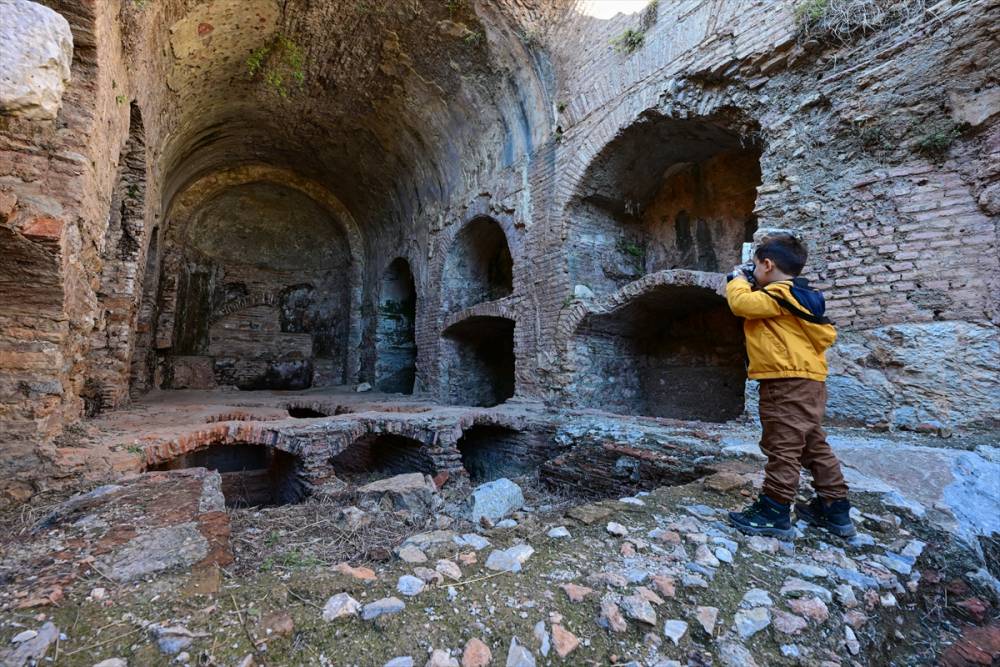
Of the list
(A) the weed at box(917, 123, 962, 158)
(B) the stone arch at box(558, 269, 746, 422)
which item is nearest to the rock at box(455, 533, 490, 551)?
(B) the stone arch at box(558, 269, 746, 422)

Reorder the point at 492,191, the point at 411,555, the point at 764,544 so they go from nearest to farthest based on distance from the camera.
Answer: the point at 411,555 < the point at 764,544 < the point at 492,191

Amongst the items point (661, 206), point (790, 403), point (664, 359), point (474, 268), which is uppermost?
point (661, 206)

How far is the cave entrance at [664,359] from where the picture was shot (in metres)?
6.83

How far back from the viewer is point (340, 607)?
1.42 m

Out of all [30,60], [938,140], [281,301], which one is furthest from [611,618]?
[281,301]

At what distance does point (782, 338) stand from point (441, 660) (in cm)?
185

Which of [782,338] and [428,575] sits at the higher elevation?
[782,338]

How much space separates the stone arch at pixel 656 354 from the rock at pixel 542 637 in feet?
17.2

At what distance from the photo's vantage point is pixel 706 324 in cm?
728

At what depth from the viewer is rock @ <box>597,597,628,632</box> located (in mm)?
1402

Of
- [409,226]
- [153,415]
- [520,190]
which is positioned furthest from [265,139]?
[153,415]

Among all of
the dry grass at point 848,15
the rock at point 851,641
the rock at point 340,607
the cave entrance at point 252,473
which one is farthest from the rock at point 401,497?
the dry grass at point 848,15

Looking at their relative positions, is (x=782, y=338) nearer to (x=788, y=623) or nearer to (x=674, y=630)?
(x=788, y=623)

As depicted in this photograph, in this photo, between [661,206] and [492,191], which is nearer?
[661,206]
